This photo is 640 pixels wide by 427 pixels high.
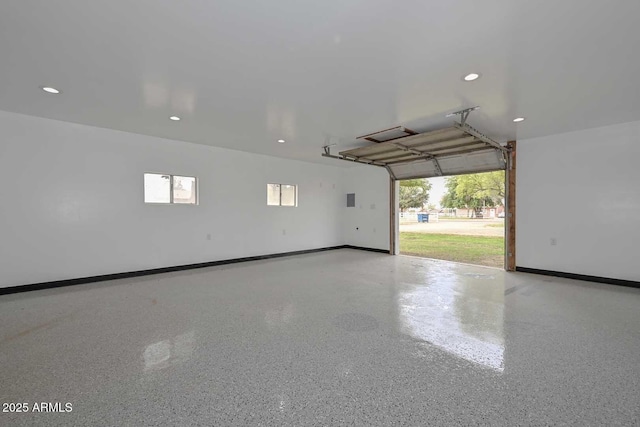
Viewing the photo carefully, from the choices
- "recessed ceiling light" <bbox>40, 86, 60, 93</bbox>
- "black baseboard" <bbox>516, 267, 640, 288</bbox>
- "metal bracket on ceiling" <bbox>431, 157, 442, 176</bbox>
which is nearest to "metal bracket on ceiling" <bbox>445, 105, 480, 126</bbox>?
"metal bracket on ceiling" <bbox>431, 157, 442, 176</bbox>

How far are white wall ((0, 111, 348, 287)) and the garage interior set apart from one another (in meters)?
0.03

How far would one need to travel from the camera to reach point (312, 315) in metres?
3.29

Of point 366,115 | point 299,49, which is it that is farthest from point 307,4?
point 366,115

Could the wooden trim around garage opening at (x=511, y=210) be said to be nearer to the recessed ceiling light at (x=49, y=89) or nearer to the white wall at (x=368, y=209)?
the white wall at (x=368, y=209)

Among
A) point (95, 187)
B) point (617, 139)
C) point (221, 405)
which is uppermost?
point (617, 139)

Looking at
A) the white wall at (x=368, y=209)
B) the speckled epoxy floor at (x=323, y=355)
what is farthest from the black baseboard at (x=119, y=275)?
the white wall at (x=368, y=209)

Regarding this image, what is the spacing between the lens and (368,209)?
8.57 m

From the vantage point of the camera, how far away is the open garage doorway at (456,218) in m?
8.48

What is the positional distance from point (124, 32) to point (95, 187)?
3.56m

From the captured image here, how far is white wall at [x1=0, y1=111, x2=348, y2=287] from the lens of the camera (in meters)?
4.16

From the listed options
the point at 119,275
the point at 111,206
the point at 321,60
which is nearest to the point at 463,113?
the point at 321,60

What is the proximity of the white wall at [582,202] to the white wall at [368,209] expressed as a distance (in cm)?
330

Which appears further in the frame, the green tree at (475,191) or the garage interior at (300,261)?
the green tree at (475,191)

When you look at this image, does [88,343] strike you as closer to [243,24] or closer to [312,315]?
[312,315]
